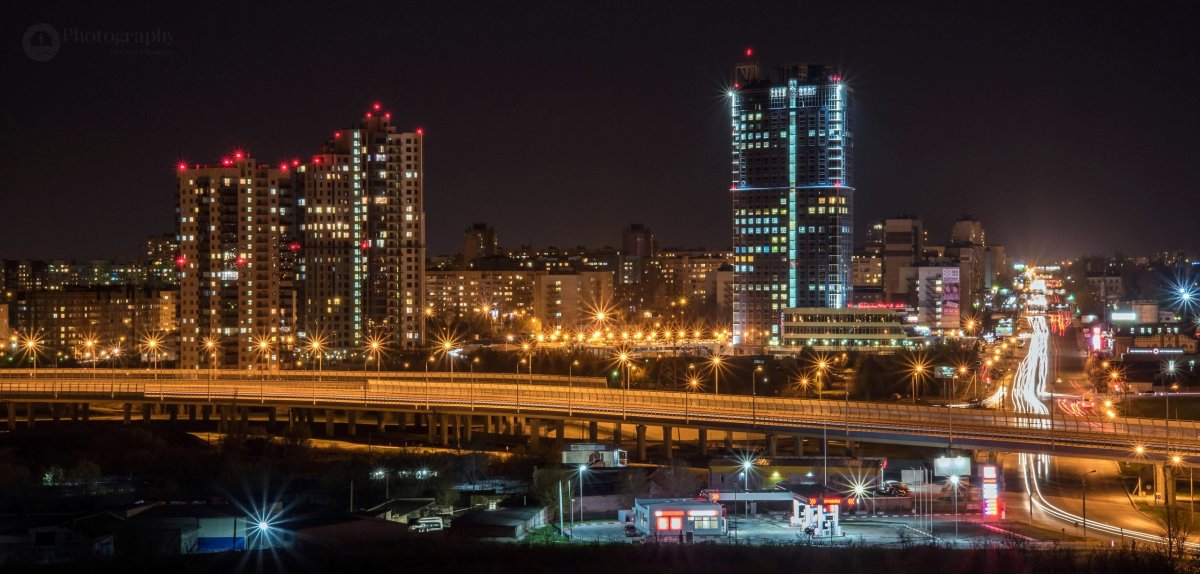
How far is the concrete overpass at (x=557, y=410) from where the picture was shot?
3484cm

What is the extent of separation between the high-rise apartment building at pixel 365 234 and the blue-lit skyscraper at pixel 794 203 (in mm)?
19203

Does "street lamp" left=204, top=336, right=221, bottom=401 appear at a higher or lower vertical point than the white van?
higher

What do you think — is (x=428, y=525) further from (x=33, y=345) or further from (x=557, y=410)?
(x=33, y=345)

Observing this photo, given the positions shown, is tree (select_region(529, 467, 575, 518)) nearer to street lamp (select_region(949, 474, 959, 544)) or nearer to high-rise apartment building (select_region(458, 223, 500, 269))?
street lamp (select_region(949, 474, 959, 544))

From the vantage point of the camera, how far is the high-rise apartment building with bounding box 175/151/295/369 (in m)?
69.4

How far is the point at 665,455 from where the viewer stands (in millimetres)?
40500

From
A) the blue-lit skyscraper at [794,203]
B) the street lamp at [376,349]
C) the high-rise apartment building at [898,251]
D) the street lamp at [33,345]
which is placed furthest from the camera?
the high-rise apartment building at [898,251]

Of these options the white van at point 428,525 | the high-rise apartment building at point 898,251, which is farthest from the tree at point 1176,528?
the high-rise apartment building at point 898,251

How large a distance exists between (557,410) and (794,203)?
146ft

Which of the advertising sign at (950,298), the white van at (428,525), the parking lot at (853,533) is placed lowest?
the parking lot at (853,533)

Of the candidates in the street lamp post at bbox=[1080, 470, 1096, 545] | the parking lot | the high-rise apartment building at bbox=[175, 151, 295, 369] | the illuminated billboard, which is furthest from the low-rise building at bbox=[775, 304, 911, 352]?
the parking lot

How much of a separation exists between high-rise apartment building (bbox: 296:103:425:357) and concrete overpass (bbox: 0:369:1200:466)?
75.9 feet

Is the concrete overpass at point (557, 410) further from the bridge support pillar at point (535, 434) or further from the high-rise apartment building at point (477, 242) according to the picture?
the high-rise apartment building at point (477, 242)

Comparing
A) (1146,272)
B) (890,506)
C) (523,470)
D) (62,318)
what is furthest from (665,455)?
(1146,272)
